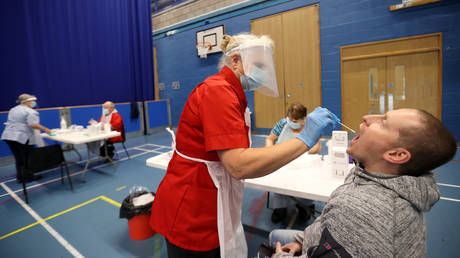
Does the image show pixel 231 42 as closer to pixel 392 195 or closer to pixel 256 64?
pixel 256 64

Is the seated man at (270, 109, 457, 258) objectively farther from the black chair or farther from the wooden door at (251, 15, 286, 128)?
the wooden door at (251, 15, 286, 128)

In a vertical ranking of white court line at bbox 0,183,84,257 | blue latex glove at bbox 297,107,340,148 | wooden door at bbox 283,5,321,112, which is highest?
wooden door at bbox 283,5,321,112

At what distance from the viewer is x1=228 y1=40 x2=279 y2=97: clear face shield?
1104 millimetres

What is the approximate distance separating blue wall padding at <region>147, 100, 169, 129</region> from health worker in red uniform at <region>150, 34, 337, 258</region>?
24.3ft

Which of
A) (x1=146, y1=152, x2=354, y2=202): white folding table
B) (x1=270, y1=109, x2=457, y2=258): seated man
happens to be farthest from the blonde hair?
(x1=146, y1=152, x2=354, y2=202): white folding table

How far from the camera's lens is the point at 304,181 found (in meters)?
1.67

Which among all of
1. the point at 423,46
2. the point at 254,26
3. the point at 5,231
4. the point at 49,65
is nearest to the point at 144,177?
the point at 5,231

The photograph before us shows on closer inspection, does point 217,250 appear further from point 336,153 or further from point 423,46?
point 423,46

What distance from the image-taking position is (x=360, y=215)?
76cm

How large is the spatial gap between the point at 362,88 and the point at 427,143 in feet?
17.4

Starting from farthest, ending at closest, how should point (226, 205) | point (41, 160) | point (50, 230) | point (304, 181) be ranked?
point (41, 160), point (50, 230), point (304, 181), point (226, 205)

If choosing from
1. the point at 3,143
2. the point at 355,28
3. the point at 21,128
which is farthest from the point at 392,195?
the point at 3,143

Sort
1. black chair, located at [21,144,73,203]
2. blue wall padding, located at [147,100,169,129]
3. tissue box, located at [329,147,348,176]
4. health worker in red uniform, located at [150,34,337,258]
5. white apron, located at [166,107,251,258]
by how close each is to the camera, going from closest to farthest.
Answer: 1. health worker in red uniform, located at [150,34,337,258]
2. white apron, located at [166,107,251,258]
3. tissue box, located at [329,147,348,176]
4. black chair, located at [21,144,73,203]
5. blue wall padding, located at [147,100,169,129]

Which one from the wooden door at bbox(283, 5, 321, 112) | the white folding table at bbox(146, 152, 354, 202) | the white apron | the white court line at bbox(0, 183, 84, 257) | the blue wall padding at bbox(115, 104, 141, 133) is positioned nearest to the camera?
the white apron
